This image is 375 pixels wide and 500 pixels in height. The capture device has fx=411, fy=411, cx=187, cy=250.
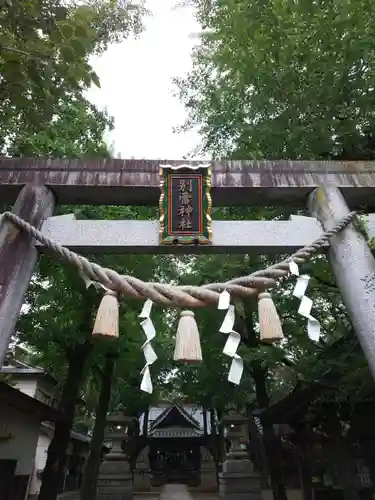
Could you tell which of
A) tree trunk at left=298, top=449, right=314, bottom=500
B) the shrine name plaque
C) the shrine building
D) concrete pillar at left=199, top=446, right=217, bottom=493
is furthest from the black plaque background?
the shrine building

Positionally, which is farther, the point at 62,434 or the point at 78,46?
the point at 62,434

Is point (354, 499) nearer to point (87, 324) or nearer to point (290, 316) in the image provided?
point (290, 316)

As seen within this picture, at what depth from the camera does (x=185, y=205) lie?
4.85 metres

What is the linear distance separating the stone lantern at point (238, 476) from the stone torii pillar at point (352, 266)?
12446 millimetres

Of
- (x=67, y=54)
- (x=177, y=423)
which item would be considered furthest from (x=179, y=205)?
(x=177, y=423)

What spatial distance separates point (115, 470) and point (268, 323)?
1450 cm

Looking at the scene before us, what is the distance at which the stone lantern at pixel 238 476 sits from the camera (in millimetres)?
14352

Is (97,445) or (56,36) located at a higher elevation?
(56,36)

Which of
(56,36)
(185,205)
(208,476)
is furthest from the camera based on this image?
(208,476)

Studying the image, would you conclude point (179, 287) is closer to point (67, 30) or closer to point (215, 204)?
point (215, 204)

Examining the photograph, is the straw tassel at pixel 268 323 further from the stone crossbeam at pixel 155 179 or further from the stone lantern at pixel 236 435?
the stone lantern at pixel 236 435

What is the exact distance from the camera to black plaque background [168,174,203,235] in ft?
15.5

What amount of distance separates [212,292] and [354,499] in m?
6.93

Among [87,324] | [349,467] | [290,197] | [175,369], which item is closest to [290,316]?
[349,467]
